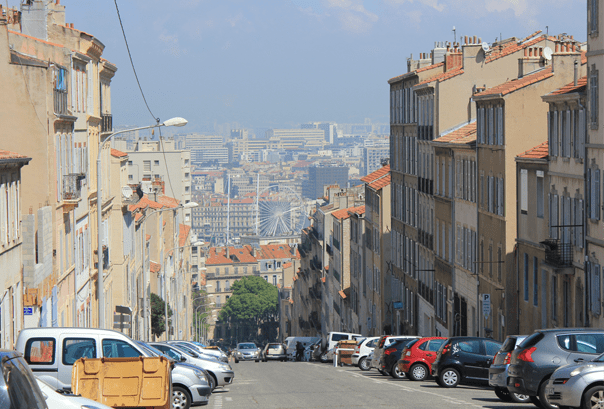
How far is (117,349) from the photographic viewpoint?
19.0 m

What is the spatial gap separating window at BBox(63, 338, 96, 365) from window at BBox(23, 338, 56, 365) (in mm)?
232

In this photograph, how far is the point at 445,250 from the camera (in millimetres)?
52562

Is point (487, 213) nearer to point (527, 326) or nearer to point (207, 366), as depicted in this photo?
point (527, 326)

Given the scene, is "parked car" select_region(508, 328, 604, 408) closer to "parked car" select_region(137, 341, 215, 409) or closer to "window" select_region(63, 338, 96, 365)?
"parked car" select_region(137, 341, 215, 409)

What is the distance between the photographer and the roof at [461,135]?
4853 centimetres

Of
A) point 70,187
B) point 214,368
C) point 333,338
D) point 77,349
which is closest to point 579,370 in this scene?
point 77,349

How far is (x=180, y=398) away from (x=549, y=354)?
301 inches

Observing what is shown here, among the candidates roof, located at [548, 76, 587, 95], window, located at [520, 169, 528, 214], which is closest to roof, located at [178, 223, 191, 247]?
window, located at [520, 169, 528, 214]

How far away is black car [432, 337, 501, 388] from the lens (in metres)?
27.1

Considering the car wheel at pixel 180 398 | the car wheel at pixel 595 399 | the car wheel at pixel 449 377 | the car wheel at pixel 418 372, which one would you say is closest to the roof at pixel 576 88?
the car wheel at pixel 418 372

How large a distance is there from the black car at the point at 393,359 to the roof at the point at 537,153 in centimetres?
920

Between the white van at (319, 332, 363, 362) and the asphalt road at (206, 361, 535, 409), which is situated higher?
the asphalt road at (206, 361, 535, 409)

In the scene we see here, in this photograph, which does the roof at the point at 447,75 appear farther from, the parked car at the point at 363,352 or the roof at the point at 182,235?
the roof at the point at 182,235

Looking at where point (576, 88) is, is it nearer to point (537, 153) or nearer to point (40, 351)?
point (537, 153)
